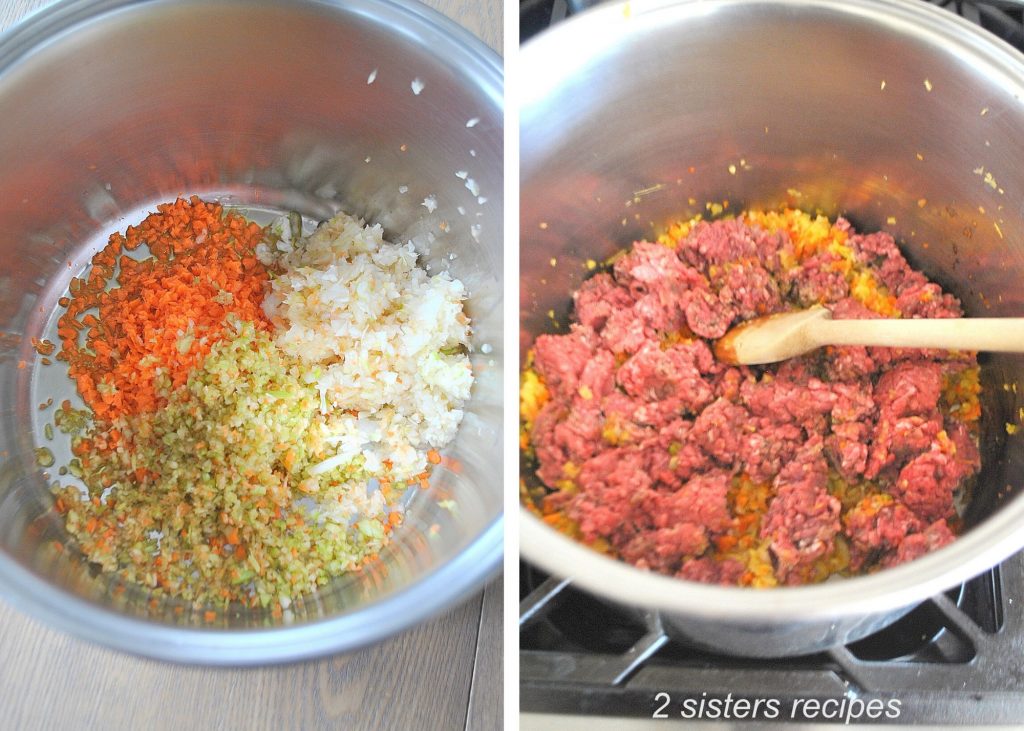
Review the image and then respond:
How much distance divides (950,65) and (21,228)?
923 mm

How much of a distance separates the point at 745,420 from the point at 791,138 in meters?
0.22

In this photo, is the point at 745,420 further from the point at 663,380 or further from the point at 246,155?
the point at 246,155

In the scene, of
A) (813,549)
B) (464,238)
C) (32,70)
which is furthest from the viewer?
(464,238)

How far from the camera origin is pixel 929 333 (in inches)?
21.5

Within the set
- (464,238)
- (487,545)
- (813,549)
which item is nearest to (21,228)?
(464,238)

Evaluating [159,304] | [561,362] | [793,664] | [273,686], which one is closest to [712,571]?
[793,664]

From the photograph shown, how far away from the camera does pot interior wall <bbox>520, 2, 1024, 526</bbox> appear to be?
57 cm

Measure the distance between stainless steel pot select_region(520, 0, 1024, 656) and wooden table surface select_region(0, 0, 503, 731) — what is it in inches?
15.7

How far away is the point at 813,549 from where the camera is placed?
0.55 metres

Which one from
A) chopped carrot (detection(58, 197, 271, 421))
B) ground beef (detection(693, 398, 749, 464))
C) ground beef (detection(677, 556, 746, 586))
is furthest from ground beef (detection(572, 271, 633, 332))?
chopped carrot (detection(58, 197, 271, 421))

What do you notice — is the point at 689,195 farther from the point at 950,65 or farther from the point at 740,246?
the point at 950,65

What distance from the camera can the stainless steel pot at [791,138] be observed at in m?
0.56

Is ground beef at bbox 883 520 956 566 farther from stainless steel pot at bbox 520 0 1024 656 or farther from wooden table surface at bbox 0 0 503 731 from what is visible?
wooden table surface at bbox 0 0 503 731

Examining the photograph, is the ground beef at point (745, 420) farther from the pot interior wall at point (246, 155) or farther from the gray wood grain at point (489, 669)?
the gray wood grain at point (489, 669)
